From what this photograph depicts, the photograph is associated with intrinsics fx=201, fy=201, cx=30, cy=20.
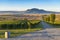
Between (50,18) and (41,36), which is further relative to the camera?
(50,18)

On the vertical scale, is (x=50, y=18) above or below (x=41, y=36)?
below

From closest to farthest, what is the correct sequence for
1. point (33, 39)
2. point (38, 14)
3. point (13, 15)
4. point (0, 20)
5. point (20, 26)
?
point (33, 39), point (20, 26), point (0, 20), point (13, 15), point (38, 14)

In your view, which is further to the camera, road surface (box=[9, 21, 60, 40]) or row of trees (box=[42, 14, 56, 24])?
row of trees (box=[42, 14, 56, 24])

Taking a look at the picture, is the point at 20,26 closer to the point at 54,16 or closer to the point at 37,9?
the point at 37,9

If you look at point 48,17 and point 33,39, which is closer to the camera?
point 33,39

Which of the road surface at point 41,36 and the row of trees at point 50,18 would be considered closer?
the road surface at point 41,36

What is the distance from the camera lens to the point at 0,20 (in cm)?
2456

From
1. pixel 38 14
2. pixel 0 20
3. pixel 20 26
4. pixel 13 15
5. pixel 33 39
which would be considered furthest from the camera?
pixel 38 14

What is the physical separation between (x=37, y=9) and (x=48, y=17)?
3.39 m

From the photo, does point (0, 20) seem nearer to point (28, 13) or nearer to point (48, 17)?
point (28, 13)

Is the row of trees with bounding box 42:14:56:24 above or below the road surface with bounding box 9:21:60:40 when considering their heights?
below

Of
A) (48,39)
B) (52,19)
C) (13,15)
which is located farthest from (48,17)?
(48,39)

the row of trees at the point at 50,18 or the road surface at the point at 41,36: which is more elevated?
the road surface at the point at 41,36

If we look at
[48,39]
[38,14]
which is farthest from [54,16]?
[48,39]
